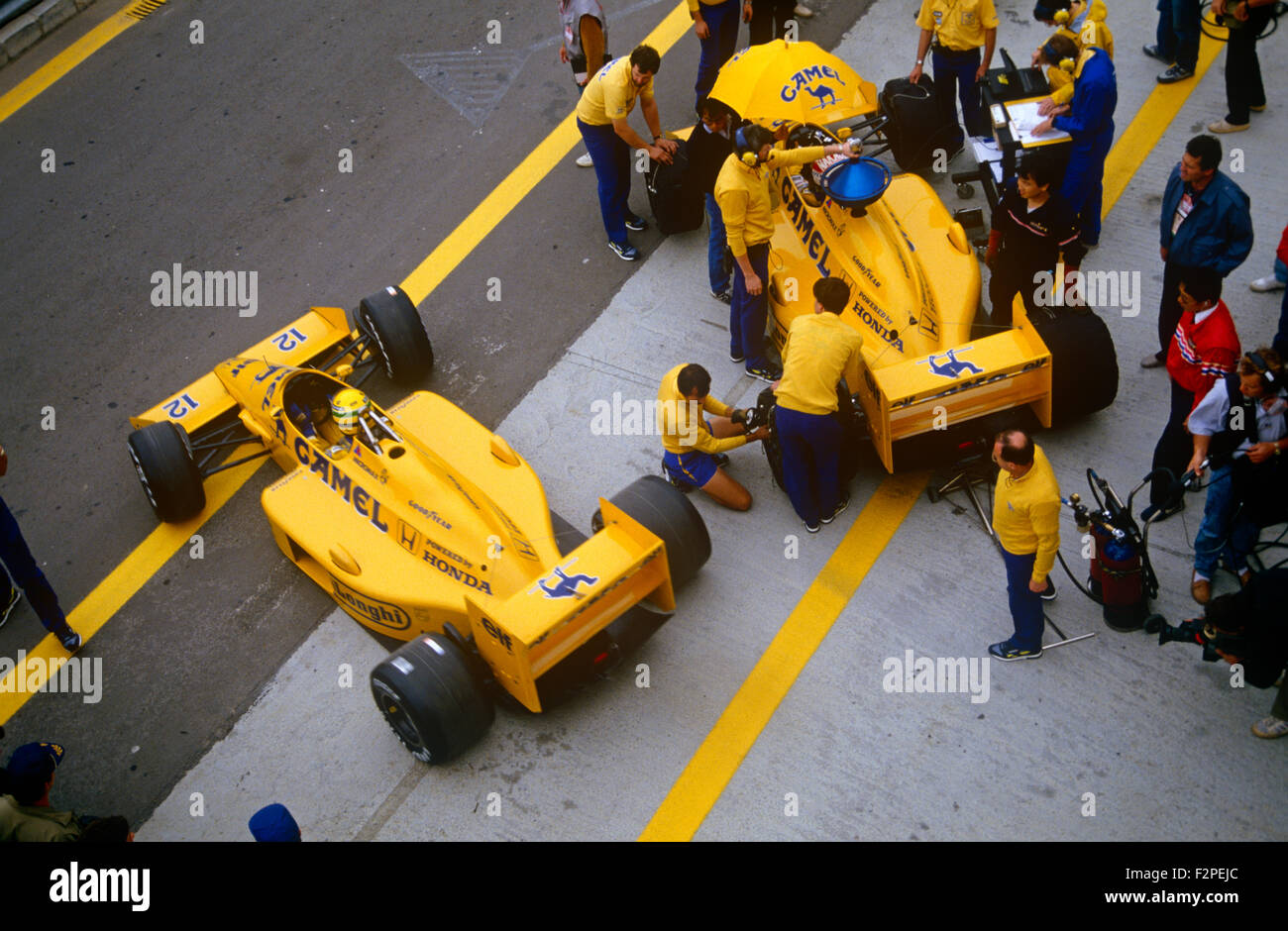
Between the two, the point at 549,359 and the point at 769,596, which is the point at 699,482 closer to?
the point at 769,596

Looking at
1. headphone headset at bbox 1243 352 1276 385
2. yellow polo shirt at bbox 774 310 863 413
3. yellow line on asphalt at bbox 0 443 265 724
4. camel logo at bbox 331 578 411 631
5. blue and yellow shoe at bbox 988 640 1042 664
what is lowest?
blue and yellow shoe at bbox 988 640 1042 664

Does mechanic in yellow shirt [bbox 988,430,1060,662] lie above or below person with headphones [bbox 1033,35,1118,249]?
below

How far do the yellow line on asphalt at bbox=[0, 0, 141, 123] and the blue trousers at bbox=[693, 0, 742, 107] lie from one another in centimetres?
642

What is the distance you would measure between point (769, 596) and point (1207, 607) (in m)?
2.44

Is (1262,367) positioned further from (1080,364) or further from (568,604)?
(568,604)

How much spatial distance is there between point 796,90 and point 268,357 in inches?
166

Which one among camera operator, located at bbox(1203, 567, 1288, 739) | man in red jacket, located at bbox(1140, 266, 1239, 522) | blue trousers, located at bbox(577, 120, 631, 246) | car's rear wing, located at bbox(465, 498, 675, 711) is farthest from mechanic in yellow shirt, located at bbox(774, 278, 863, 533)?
blue trousers, located at bbox(577, 120, 631, 246)

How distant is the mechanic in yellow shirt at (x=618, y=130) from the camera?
8.60m

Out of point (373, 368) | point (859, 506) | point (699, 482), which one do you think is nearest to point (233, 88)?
point (373, 368)

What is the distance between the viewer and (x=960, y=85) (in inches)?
379

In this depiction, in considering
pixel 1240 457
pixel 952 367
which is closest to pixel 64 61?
pixel 952 367

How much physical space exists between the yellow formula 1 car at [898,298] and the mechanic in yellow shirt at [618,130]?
0.65m

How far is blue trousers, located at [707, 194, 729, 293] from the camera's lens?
8.65 metres

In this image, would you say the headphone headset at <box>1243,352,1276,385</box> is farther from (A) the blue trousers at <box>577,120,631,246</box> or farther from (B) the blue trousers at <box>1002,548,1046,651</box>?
(A) the blue trousers at <box>577,120,631,246</box>
